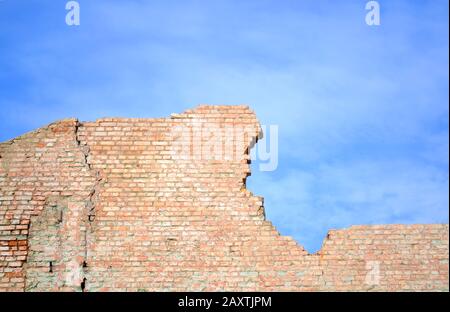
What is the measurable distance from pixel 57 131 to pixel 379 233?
4.52m

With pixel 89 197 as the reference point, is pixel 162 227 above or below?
below

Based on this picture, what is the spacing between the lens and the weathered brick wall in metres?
8.41

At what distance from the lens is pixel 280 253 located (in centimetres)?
852

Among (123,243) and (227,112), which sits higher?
(227,112)

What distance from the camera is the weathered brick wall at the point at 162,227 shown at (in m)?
8.41

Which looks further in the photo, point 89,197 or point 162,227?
point 89,197

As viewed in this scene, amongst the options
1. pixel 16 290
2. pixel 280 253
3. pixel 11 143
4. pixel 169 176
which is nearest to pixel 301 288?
pixel 280 253

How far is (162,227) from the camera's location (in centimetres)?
859

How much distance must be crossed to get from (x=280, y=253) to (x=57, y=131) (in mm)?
3430

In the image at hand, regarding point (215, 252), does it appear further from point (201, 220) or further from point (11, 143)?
point (11, 143)
